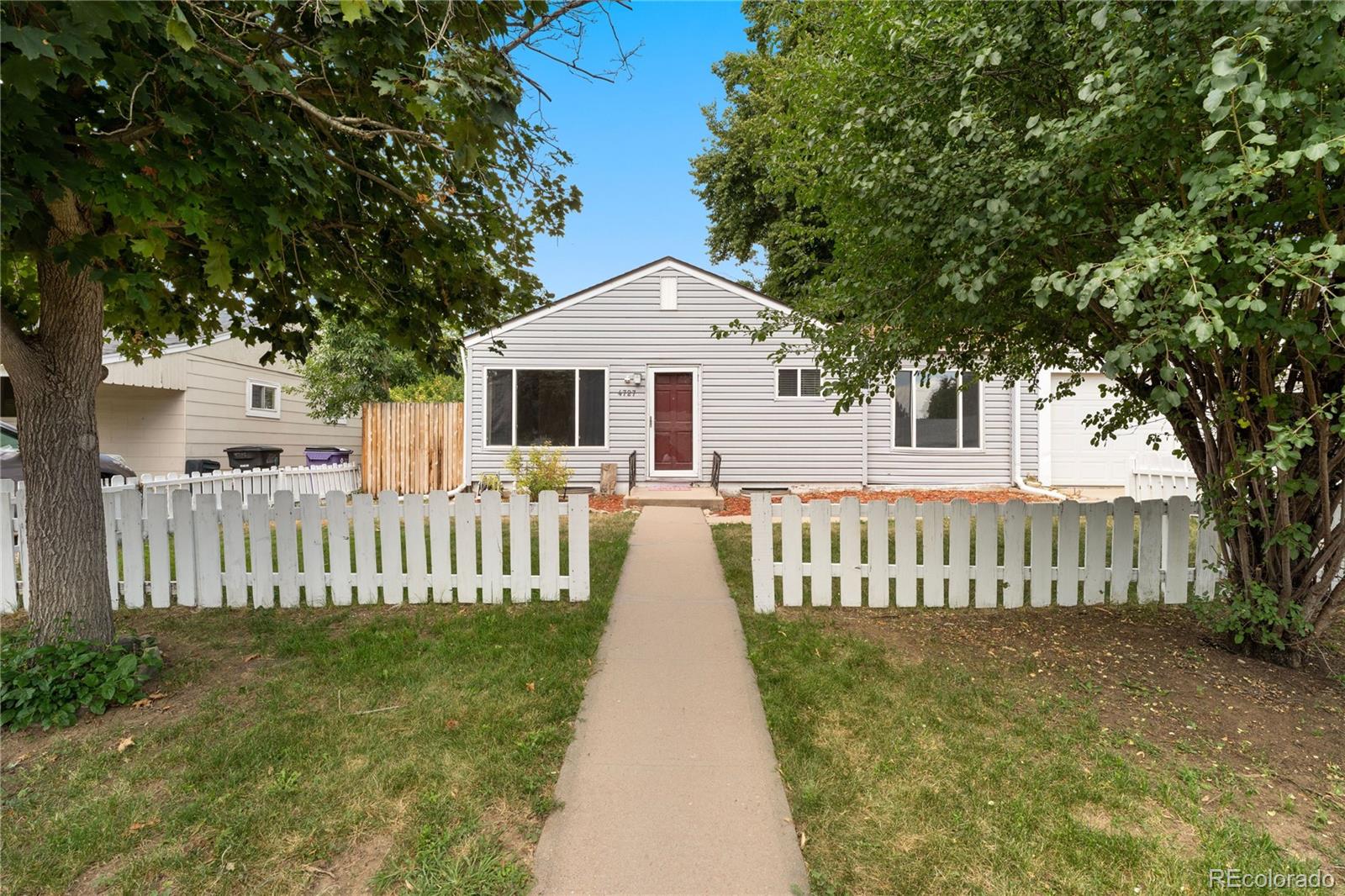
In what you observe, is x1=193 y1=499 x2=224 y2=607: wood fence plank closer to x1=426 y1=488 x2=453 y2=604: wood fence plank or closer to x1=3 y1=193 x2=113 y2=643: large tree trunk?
x1=3 y1=193 x2=113 y2=643: large tree trunk

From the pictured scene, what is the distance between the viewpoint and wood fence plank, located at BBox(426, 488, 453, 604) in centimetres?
483

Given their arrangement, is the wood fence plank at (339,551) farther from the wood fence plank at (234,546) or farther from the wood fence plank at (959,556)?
the wood fence plank at (959,556)

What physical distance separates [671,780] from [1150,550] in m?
4.35

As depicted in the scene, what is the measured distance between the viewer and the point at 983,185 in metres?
3.03

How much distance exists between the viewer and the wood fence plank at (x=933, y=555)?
4.68m

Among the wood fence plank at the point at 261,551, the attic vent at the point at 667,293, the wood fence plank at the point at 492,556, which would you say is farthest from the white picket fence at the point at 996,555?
the attic vent at the point at 667,293

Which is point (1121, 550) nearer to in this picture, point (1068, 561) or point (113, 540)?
point (1068, 561)

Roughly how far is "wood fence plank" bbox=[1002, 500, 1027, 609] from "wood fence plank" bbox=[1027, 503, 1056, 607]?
0.26ft

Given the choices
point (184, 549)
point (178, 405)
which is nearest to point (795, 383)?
point (184, 549)

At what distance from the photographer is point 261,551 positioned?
4.79 meters

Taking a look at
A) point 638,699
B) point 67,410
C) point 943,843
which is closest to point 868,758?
point 943,843

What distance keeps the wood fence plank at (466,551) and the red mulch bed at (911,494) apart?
5.31 m

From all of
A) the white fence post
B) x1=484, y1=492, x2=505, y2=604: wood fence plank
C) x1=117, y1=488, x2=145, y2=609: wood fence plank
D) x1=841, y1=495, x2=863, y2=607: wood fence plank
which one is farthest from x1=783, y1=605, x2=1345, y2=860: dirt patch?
x1=117, y1=488, x2=145, y2=609: wood fence plank

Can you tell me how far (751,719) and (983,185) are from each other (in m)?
2.98
